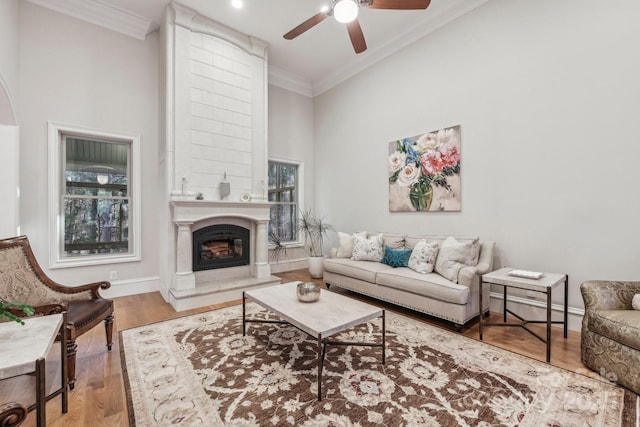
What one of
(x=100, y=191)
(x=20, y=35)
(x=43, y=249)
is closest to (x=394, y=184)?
(x=100, y=191)

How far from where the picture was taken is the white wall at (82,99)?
11.7 feet

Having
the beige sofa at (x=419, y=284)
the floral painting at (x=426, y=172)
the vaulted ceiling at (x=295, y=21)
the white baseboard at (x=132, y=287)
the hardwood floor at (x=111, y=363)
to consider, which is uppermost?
the vaulted ceiling at (x=295, y=21)

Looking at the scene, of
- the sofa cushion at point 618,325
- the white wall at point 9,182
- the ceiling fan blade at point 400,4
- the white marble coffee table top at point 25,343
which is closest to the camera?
the white marble coffee table top at point 25,343

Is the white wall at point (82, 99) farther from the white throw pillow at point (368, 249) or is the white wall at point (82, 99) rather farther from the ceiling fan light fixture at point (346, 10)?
the ceiling fan light fixture at point (346, 10)

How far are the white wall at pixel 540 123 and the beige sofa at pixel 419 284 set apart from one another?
0.36 meters

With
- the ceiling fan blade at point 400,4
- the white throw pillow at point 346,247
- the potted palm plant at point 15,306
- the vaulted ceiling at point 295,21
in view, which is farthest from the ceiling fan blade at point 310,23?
the potted palm plant at point 15,306

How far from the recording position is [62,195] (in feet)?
12.7

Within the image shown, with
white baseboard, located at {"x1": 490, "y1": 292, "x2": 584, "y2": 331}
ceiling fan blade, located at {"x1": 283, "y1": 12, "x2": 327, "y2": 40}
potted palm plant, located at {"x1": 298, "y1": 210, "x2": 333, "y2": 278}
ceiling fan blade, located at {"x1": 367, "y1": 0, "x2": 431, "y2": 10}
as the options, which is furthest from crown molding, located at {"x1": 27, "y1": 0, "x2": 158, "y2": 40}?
white baseboard, located at {"x1": 490, "y1": 292, "x2": 584, "y2": 331}

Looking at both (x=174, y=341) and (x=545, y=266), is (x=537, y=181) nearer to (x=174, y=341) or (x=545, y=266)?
(x=545, y=266)

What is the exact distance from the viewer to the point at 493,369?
2227 mm

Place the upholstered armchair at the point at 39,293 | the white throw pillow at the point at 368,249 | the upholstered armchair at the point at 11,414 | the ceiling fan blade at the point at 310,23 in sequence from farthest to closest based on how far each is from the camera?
1. the white throw pillow at the point at 368,249
2. the ceiling fan blade at the point at 310,23
3. the upholstered armchair at the point at 39,293
4. the upholstered armchair at the point at 11,414

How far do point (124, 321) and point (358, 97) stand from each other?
15.7ft

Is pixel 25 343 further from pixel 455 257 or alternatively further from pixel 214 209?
pixel 455 257

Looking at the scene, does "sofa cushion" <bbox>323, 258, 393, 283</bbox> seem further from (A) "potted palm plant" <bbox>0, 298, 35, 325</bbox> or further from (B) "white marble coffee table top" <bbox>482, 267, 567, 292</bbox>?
(A) "potted palm plant" <bbox>0, 298, 35, 325</bbox>
